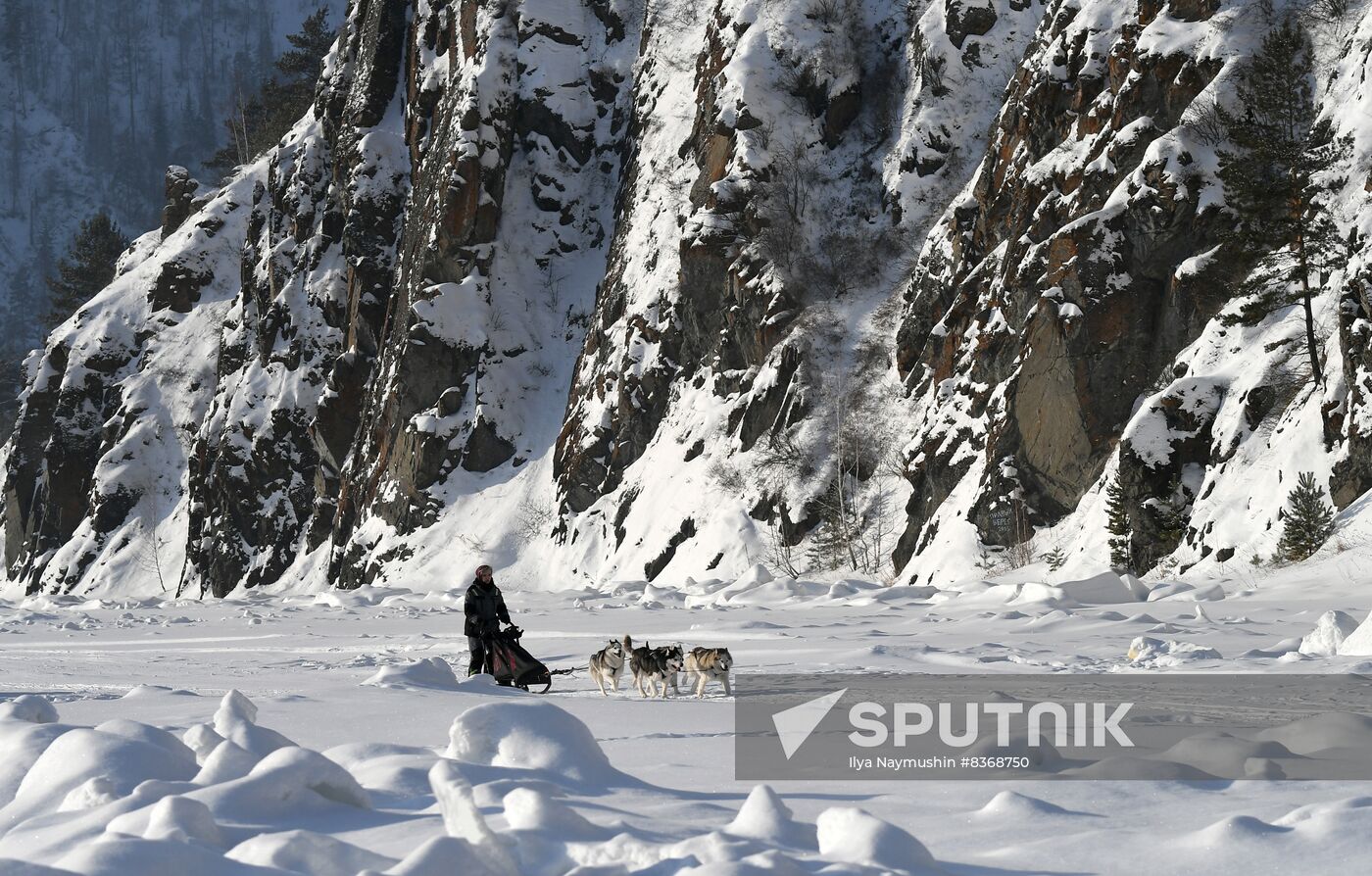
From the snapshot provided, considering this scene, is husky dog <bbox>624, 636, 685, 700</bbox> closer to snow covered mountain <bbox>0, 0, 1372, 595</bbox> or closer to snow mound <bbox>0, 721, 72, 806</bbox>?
snow mound <bbox>0, 721, 72, 806</bbox>

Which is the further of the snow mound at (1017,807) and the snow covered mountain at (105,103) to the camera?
the snow covered mountain at (105,103)

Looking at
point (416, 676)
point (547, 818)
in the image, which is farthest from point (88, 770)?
point (416, 676)

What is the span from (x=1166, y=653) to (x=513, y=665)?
19.2ft

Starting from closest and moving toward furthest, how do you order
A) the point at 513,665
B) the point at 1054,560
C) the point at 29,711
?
1. the point at 29,711
2. the point at 513,665
3. the point at 1054,560

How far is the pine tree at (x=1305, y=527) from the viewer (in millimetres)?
18000

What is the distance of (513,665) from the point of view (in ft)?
37.2

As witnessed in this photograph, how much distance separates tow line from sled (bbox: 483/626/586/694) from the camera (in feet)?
36.8

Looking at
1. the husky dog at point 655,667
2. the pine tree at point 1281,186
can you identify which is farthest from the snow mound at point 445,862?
the pine tree at point 1281,186

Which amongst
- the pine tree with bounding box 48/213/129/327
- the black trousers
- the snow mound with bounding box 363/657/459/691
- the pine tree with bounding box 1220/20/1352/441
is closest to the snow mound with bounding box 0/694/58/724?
the snow mound with bounding box 363/657/459/691

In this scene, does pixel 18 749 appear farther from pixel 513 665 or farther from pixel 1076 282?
pixel 1076 282

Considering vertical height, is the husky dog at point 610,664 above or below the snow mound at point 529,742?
below

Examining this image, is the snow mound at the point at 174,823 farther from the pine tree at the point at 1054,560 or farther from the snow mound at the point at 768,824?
the pine tree at the point at 1054,560

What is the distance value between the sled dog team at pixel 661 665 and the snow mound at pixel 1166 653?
354 centimetres

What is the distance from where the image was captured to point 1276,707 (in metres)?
7.73
